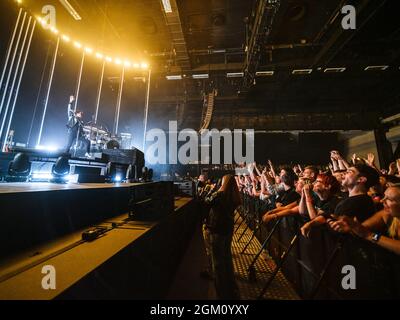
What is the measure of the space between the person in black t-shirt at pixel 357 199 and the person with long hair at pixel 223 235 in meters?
0.99

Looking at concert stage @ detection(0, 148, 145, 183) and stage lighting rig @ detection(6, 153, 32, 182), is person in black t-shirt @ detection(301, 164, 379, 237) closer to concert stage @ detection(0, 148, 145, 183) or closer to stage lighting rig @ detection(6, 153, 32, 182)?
concert stage @ detection(0, 148, 145, 183)

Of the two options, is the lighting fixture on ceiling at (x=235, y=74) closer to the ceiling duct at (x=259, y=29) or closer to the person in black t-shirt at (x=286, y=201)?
the ceiling duct at (x=259, y=29)

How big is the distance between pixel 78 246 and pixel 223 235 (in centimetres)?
176

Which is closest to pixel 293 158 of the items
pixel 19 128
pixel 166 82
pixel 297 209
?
pixel 166 82

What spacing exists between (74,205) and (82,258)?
947 mm

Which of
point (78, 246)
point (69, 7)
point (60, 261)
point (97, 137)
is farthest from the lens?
point (97, 137)

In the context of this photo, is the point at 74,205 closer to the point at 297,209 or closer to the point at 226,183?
the point at 226,183

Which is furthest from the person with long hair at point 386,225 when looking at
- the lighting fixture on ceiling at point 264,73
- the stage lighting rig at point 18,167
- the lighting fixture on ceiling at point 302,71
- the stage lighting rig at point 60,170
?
the lighting fixture on ceiling at point 302,71

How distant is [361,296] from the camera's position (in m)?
1.58

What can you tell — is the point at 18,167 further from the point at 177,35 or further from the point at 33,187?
the point at 177,35

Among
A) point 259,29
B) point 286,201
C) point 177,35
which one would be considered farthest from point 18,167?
point 259,29

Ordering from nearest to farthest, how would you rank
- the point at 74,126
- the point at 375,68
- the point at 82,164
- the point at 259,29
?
the point at 259,29 < the point at 82,164 < the point at 74,126 < the point at 375,68

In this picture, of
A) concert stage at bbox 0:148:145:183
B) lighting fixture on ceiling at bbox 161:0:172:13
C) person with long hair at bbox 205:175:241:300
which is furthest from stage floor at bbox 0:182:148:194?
lighting fixture on ceiling at bbox 161:0:172:13

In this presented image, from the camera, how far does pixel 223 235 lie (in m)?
2.58
